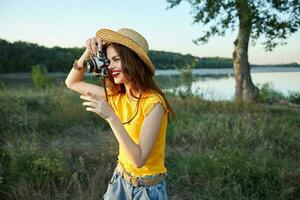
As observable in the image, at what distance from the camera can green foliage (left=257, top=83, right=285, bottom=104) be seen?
13650mm

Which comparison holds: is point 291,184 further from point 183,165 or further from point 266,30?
point 266,30

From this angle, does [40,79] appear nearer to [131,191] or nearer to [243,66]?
[243,66]

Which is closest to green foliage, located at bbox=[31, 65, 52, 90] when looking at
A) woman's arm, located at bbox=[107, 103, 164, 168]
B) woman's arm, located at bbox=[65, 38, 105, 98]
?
woman's arm, located at bbox=[65, 38, 105, 98]

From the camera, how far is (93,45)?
1999 millimetres

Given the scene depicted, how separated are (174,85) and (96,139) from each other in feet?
19.9

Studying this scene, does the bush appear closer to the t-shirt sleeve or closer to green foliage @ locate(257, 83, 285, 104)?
green foliage @ locate(257, 83, 285, 104)

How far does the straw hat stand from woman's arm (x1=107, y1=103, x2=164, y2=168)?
260 mm

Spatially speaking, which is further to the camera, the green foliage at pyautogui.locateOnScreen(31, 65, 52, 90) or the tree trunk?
the green foliage at pyautogui.locateOnScreen(31, 65, 52, 90)

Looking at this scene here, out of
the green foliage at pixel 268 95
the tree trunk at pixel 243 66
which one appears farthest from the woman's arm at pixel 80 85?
the green foliage at pixel 268 95

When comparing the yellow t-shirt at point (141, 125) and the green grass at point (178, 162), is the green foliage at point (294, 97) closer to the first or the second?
the green grass at point (178, 162)

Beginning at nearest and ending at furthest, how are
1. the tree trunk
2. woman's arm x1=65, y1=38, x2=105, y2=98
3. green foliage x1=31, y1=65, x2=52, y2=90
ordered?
woman's arm x1=65, y1=38, x2=105, y2=98 < the tree trunk < green foliage x1=31, y1=65, x2=52, y2=90

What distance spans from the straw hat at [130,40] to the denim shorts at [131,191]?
23.2 inches

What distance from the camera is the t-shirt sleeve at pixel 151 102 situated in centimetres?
180

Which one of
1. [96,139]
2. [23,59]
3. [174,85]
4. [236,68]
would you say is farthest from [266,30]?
[23,59]
